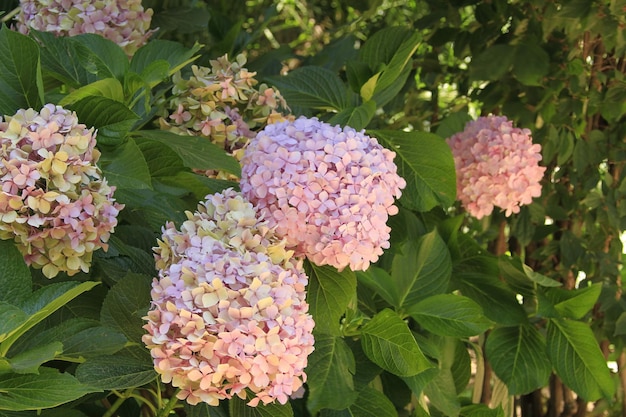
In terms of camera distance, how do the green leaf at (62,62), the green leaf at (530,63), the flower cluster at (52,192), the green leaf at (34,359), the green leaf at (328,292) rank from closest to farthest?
the green leaf at (34,359)
the flower cluster at (52,192)
the green leaf at (328,292)
the green leaf at (62,62)
the green leaf at (530,63)

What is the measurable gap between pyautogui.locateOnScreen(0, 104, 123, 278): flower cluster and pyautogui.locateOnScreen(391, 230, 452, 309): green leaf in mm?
428

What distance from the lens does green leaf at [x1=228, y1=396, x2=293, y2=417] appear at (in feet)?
2.52

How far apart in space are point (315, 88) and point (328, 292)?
1.05 feet

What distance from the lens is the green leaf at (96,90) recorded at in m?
0.84

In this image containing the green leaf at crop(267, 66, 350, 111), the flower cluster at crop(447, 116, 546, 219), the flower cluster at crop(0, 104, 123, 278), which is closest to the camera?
the flower cluster at crop(0, 104, 123, 278)

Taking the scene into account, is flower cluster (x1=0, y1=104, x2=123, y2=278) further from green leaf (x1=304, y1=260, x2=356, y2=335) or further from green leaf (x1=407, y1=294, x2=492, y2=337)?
green leaf (x1=407, y1=294, x2=492, y2=337)

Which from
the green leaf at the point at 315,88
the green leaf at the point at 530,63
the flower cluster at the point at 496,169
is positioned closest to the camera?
the green leaf at the point at 315,88

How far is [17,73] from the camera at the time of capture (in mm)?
840

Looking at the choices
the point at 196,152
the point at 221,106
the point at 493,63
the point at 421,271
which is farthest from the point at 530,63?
the point at 196,152

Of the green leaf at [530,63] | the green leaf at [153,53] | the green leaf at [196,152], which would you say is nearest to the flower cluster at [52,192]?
the green leaf at [196,152]

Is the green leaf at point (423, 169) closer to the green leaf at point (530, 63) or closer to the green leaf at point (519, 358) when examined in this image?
the green leaf at point (519, 358)

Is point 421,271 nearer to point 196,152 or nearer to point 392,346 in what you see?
point 392,346

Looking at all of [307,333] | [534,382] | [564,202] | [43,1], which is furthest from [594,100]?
[307,333]

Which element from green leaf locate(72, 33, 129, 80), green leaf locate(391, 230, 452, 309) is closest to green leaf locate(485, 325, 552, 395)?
green leaf locate(391, 230, 452, 309)
